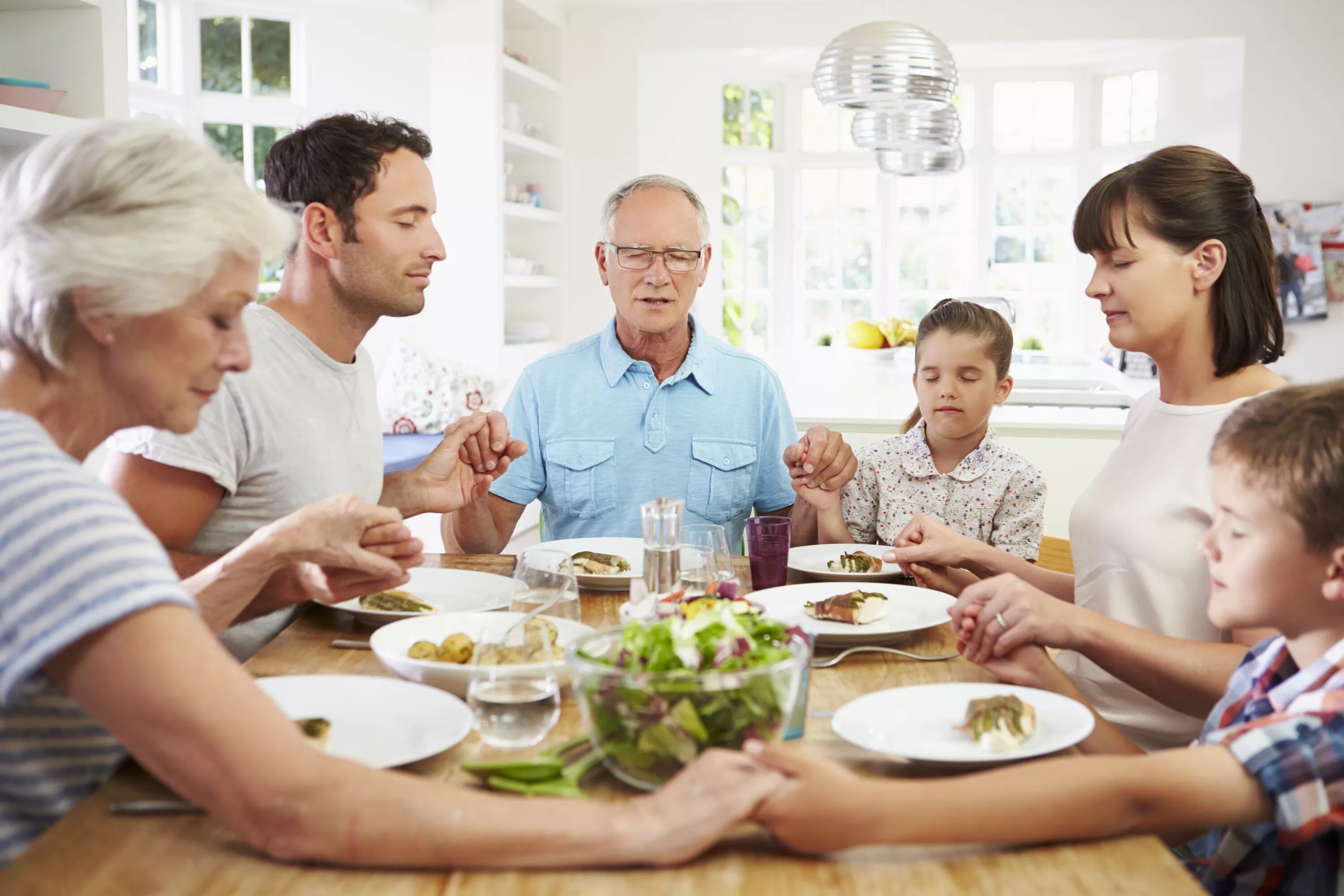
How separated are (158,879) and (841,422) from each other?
3.41 meters

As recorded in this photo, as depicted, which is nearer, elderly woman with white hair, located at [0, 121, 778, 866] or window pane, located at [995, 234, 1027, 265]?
elderly woman with white hair, located at [0, 121, 778, 866]

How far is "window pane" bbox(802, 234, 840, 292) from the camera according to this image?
8141mm

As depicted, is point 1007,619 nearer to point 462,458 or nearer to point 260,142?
point 462,458

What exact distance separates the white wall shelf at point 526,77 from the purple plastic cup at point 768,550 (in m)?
4.64

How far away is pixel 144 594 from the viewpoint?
2.82 ft

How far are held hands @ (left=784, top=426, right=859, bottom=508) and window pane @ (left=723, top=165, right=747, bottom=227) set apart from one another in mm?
5846

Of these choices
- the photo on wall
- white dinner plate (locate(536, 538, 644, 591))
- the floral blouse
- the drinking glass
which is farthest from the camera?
the photo on wall

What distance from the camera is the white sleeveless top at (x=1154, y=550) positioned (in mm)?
1563

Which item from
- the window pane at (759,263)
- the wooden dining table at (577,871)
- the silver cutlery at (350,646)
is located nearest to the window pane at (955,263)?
the window pane at (759,263)

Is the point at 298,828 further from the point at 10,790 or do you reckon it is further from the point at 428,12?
the point at 428,12

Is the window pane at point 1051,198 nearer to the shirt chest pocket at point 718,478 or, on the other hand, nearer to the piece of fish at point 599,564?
the shirt chest pocket at point 718,478

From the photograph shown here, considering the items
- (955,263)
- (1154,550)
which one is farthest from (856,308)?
(1154,550)

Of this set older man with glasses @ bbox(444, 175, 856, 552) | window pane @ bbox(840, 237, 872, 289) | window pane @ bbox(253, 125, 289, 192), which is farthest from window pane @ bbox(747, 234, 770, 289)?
older man with glasses @ bbox(444, 175, 856, 552)

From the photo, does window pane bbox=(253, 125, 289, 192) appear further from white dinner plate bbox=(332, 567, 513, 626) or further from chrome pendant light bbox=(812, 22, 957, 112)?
white dinner plate bbox=(332, 567, 513, 626)
